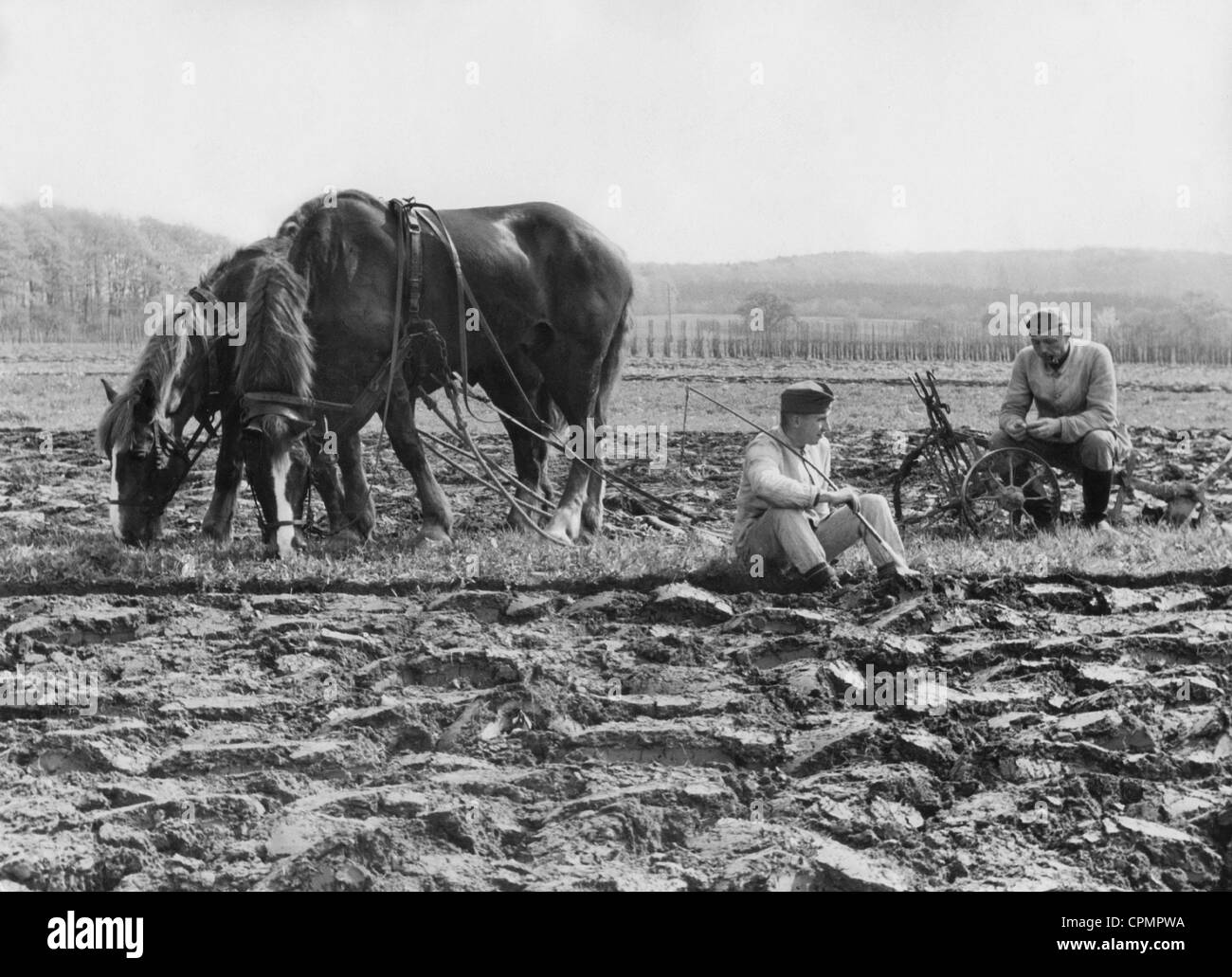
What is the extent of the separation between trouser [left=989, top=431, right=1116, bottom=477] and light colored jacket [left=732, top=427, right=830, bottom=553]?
1.58 metres

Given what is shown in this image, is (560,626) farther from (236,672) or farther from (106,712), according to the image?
(106,712)

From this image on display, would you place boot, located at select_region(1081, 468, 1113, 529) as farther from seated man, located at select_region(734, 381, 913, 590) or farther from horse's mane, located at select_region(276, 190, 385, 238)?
horse's mane, located at select_region(276, 190, 385, 238)

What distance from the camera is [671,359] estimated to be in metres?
30.1

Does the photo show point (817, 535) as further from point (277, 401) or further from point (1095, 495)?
point (277, 401)

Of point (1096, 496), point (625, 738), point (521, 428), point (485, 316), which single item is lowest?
point (625, 738)

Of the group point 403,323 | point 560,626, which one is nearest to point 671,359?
point 403,323

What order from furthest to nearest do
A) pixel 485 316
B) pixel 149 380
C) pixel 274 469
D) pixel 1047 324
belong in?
pixel 485 316
pixel 1047 324
pixel 149 380
pixel 274 469

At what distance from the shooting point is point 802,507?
22.1 feet

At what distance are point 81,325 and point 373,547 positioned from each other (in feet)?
93.7

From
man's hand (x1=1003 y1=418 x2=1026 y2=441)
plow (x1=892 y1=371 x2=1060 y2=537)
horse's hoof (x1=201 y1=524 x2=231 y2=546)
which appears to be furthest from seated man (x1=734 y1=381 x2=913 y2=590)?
horse's hoof (x1=201 y1=524 x2=231 y2=546)

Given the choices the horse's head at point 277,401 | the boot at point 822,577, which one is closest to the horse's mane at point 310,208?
the horse's head at point 277,401

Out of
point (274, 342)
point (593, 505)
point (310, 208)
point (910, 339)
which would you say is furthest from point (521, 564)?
point (910, 339)

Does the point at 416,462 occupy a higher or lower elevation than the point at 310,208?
lower
